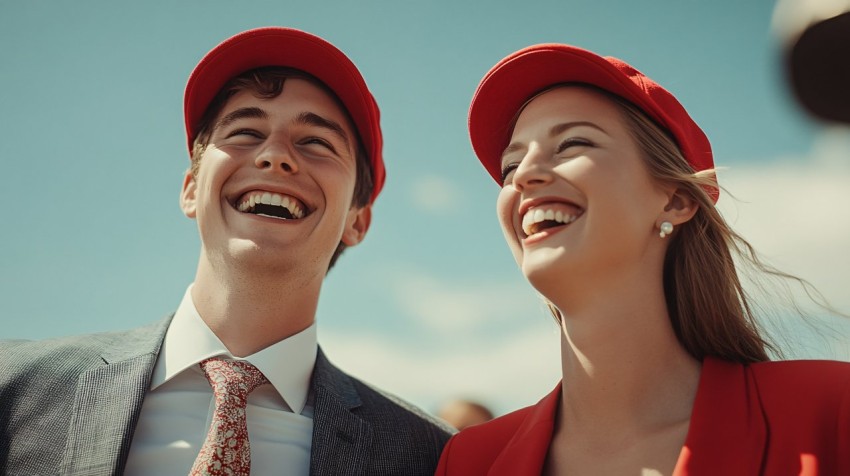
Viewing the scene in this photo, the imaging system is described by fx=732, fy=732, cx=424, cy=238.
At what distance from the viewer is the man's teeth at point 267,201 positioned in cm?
318

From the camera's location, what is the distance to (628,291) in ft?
8.27

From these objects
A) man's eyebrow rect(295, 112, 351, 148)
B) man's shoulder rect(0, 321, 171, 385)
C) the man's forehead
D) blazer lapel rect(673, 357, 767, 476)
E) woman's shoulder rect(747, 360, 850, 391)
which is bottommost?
blazer lapel rect(673, 357, 767, 476)

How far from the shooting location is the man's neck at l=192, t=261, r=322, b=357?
10.3 feet

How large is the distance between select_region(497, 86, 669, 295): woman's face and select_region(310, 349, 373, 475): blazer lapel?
99cm

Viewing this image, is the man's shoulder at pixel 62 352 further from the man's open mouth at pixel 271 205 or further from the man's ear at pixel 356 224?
the man's ear at pixel 356 224

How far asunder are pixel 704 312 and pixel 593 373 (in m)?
0.48

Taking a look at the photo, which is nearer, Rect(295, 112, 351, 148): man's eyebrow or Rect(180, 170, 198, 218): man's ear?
Rect(295, 112, 351, 148): man's eyebrow

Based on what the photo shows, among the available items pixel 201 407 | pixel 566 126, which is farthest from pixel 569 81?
pixel 201 407

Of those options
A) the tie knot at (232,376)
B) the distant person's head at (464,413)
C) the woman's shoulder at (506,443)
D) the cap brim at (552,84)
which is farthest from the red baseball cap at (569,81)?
Result: the distant person's head at (464,413)

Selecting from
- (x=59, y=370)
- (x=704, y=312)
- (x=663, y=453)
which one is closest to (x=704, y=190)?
(x=704, y=312)

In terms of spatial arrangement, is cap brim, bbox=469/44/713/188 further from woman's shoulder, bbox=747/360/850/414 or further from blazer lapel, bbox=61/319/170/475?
blazer lapel, bbox=61/319/170/475

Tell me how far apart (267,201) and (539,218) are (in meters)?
1.26

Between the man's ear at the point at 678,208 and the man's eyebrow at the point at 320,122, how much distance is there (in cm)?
158

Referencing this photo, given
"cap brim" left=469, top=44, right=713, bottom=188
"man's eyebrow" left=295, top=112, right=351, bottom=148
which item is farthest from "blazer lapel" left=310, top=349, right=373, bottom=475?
"cap brim" left=469, top=44, right=713, bottom=188
